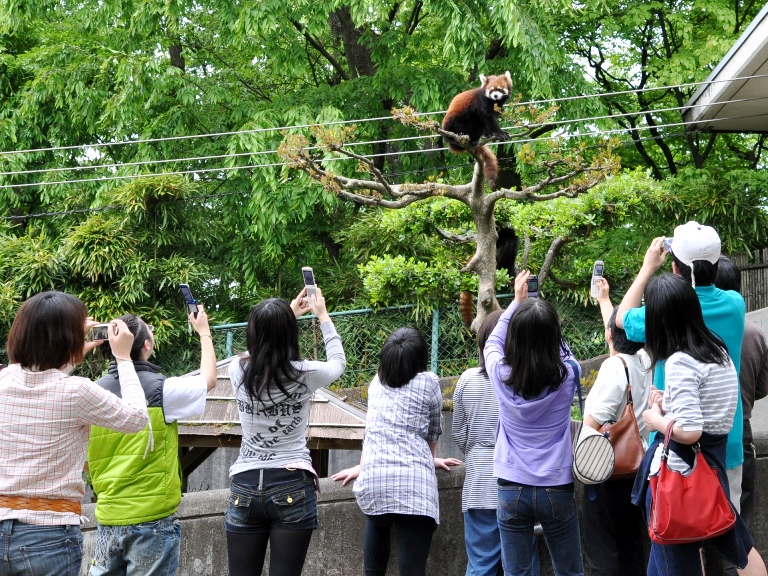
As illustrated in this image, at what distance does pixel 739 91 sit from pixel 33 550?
8.73 meters

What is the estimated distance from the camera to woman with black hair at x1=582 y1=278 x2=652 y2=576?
3570 mm

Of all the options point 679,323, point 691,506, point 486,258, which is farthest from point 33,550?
point 486,258

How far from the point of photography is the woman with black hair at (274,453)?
3.31 metres

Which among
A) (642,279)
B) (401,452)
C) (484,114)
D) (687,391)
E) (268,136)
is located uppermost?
(268,136)

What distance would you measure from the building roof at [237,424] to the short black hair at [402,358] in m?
2.39

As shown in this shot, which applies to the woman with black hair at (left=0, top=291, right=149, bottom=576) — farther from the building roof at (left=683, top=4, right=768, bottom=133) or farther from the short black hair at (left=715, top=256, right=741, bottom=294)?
the building roof at (left=683, top=4, right=768, bottom=133)

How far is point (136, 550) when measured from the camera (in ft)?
10.2

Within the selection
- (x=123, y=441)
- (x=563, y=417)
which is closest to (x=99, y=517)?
(x=123, y=441)

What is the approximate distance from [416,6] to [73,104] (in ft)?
16.4

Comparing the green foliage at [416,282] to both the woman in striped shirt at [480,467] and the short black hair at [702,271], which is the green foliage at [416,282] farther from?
the short black hair at [702,271]

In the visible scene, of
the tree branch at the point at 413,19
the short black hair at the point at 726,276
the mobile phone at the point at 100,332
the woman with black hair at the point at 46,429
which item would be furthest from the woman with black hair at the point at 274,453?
the tree branch at the point at 413,19

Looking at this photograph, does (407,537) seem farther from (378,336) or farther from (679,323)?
(378,336)

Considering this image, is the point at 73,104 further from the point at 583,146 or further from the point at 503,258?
the point at 583,146

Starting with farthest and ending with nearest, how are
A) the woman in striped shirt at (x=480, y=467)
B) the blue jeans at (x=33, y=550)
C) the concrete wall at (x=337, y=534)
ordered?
1. the concrete wall at (x=337, y=534)
2. the woman in striped shirt at (x=480, y=467)
3. the blue jeans at (x=33, y=550)
